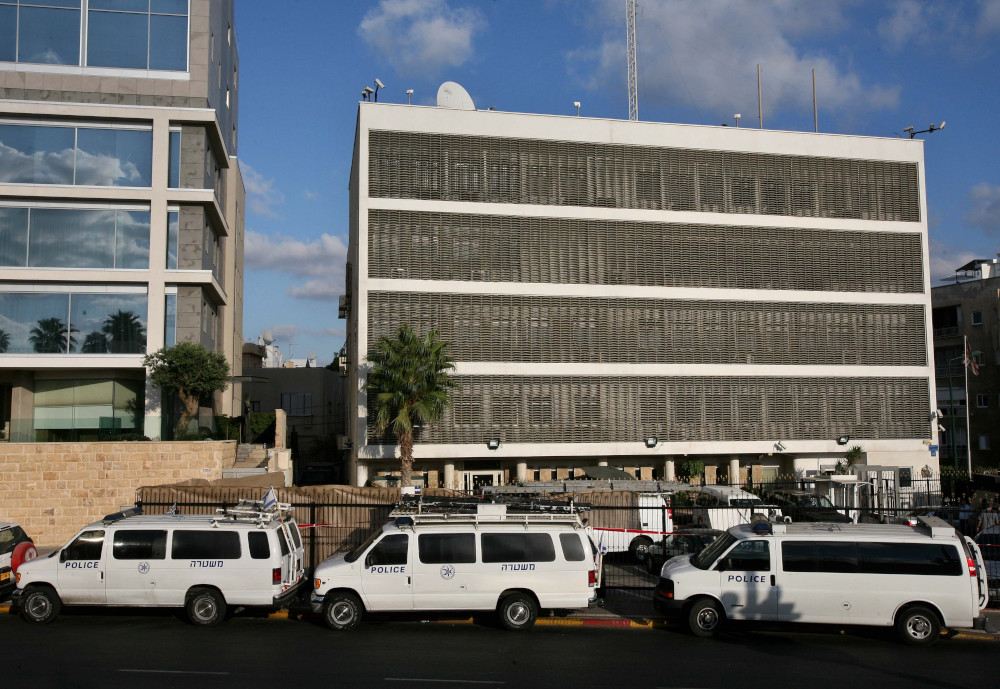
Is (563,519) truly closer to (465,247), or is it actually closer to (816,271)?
(465,247)

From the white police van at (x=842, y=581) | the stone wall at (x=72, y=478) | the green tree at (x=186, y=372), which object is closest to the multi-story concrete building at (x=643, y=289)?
the green tree at (x=186, y=372)

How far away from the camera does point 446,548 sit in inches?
573

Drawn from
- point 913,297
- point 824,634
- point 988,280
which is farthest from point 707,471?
point 988,280

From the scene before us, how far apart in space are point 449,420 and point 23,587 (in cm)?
2410

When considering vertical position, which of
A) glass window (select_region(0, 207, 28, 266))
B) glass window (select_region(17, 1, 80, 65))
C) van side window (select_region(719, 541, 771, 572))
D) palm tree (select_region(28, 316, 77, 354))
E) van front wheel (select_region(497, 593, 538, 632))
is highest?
glass window (select_region(17, 1, 80, 65))

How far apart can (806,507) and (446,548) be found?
12856mm

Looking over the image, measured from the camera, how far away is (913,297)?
4338 centimetres

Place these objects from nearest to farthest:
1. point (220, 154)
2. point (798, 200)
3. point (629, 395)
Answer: point (220, 154) → point (629, 395) → point (798, 200)

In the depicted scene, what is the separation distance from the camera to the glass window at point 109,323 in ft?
103

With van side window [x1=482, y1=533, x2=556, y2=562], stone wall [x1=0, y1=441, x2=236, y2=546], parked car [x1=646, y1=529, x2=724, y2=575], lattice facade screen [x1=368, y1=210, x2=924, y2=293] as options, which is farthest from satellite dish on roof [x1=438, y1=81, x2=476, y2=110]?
van side window [x1=482, y1=533, x2=556, y2=562]

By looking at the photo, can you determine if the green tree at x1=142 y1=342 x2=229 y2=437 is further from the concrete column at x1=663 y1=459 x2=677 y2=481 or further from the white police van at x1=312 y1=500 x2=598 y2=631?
the concrete column at x1=663 y1=459 x2=677 y2=481

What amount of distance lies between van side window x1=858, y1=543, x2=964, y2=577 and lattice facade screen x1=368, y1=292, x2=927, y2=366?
25593 millimetres

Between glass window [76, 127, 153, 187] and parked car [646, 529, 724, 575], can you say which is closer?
parked car [646, 529, 724, 575]

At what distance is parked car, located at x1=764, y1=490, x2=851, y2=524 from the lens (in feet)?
74.2
